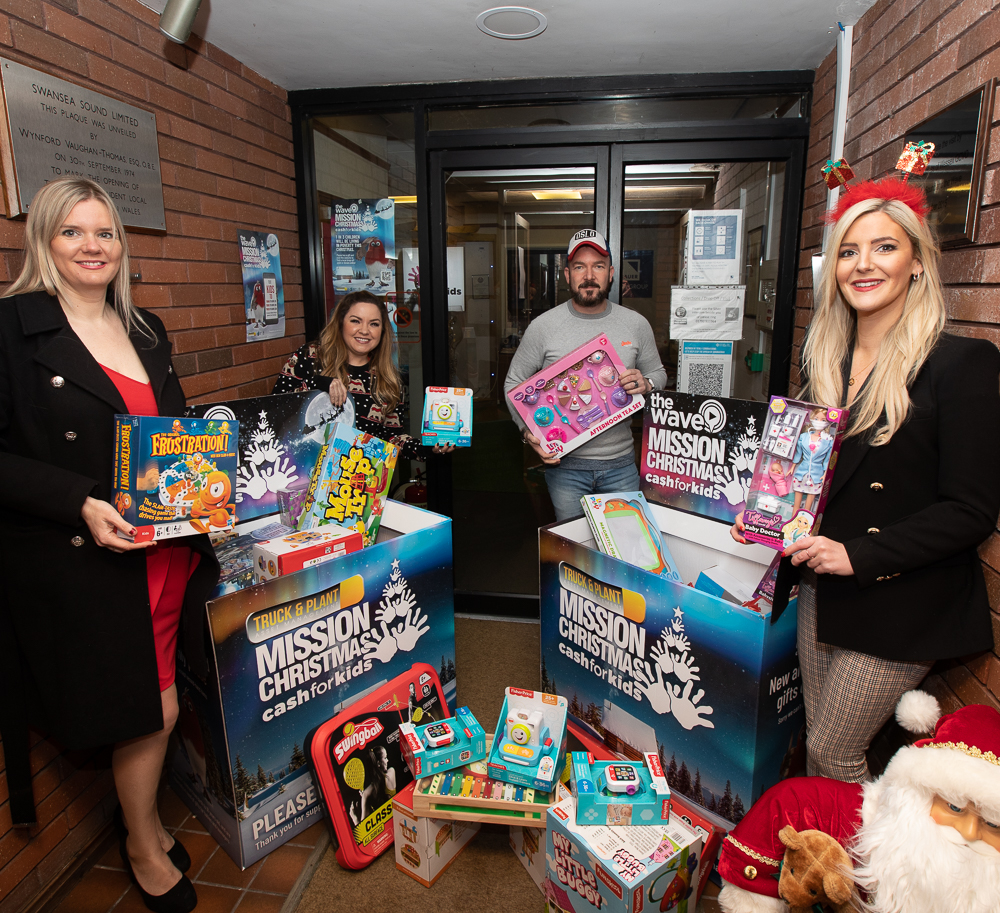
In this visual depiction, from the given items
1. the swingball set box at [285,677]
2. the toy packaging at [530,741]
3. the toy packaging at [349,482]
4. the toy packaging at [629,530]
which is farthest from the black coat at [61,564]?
the toy packaging at [629,530]

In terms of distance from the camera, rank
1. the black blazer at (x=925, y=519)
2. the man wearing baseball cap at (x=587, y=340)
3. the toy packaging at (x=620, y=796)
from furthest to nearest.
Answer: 1. the man wearing baseball cap at (x=587, y=340)
2. the toy packaging at (x=620, y=796)
3. the black blazer at (x=925, y=519)

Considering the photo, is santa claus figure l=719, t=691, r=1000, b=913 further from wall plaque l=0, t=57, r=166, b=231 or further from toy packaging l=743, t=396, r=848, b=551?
wall plaque l=0, t=57, r=166, b=231

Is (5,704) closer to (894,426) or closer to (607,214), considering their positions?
(894,426)

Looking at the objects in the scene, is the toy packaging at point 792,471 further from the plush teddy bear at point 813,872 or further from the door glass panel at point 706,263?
the door glass panel at point 706,263

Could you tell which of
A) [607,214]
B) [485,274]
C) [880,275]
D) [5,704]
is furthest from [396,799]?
[607,214]

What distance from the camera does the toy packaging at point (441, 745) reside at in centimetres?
177

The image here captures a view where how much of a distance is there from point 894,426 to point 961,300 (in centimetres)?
52

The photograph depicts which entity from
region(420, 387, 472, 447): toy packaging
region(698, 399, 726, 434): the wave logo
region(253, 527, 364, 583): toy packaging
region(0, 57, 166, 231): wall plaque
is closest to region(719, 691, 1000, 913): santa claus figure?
region(698, 399, 726, 434): the wave logo

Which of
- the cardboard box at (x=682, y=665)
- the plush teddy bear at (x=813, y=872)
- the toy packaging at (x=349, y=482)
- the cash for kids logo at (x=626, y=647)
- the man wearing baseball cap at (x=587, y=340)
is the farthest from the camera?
the man wearing baseball cap at (x=587, y=340)

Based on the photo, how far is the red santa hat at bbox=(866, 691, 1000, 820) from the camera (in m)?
0.96

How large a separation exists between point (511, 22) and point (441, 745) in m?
2.51

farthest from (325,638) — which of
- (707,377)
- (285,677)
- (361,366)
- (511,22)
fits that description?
(511,22)

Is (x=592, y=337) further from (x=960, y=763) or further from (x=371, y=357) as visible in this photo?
(x=960, y=763)

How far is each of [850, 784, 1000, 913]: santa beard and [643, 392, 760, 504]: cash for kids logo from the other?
108cm
